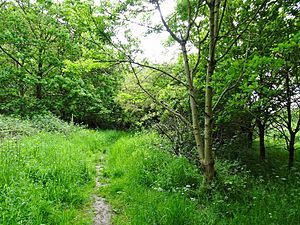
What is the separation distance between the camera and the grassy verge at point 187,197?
3.24m

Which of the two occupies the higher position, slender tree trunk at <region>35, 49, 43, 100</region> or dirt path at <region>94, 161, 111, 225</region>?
slender tree trunk at <region>35, 49, 43, 100</region>

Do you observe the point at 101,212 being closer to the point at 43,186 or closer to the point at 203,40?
the point at 43,186

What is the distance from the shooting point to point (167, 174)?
185 inches

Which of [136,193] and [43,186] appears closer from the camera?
[43,186]

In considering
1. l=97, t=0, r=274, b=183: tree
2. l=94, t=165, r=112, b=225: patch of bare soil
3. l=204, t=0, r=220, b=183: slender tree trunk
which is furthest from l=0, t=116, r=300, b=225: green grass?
l=97, t=0, r=274, b=183: tree

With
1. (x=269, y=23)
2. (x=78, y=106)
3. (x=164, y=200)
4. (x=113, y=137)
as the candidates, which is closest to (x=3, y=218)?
(x=164, y=200)

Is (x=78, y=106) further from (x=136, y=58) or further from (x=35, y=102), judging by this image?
(x=136, y=58)

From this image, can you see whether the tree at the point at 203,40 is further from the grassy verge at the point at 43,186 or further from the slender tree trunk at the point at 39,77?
the slender tree trunk at the point at 39,77

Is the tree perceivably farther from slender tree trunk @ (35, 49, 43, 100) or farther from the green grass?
slender tree trunk @ (35, 49, 43, 100)

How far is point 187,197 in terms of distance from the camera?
4.04 meters

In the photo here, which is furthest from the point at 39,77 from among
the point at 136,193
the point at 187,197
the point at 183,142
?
the point at 187,197

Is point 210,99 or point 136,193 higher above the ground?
point 210,99

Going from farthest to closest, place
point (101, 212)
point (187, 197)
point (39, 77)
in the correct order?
point (39, 77) < point (187, 197) < point (101, 212)

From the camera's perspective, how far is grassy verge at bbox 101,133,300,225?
324cm
